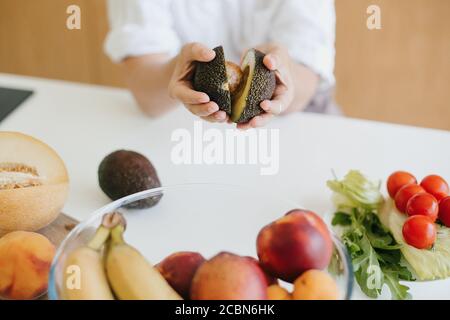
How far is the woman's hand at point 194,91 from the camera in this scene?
0.43 metres

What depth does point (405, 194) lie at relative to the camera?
1.92ft

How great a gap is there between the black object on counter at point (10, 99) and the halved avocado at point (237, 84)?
487 millimetres

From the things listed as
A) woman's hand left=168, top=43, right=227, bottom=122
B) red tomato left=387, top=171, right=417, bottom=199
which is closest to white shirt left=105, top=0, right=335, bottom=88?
red tomato left=387, top=171, right=417, bottom=199

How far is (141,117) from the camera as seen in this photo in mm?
839

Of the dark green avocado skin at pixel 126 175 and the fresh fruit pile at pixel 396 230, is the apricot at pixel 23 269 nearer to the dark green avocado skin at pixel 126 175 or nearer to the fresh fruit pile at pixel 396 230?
the dark green avocado skin at pixel 126 175

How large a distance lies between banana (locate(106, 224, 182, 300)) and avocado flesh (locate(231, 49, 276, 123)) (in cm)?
13

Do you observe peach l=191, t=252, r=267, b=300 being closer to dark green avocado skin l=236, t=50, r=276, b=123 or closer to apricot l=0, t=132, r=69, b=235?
dark green avocado skin l=236, t=50, r=276, b=123

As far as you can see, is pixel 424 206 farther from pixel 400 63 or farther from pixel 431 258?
pixel 400 63

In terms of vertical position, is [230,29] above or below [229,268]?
above

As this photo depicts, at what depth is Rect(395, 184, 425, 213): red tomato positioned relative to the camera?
1.90 ft

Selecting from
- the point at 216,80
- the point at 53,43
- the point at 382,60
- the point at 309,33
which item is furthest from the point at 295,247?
the point at 382,60
